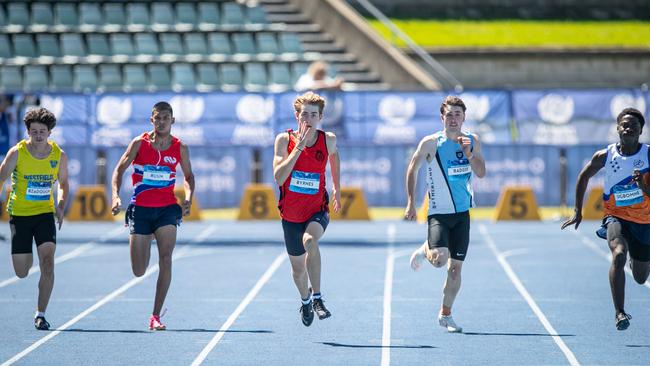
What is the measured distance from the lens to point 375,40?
32.9m

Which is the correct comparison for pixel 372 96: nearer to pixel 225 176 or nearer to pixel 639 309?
pixel 225 176

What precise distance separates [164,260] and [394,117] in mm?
16135

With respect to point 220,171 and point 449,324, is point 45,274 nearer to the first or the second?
point 449,324

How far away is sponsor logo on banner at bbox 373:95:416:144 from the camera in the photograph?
87.2 feet

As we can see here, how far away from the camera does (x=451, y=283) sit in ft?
35.4

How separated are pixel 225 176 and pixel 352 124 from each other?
3.05 metres

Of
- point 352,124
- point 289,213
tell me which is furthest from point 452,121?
point 352,124

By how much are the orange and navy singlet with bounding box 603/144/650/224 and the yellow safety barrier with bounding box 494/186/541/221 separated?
12.7m

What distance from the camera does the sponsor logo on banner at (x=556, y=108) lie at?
26.6 meters

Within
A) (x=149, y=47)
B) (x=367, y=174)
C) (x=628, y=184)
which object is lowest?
(x=367, y=174)

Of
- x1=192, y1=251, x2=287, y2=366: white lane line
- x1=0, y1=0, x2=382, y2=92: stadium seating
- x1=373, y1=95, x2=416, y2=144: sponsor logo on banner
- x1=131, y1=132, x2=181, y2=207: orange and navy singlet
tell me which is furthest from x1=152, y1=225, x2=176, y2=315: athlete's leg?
x1=0, y1=0, x2=382, y2=92: stadium seating

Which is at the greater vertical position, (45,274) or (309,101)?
(309,101)

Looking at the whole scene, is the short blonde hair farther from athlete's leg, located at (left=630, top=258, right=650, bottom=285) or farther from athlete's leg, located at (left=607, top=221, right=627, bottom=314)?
athlete's leg, located at (left=630, top=258, right=650, bottom=285)

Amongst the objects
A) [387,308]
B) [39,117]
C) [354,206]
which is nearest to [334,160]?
[387,308]
